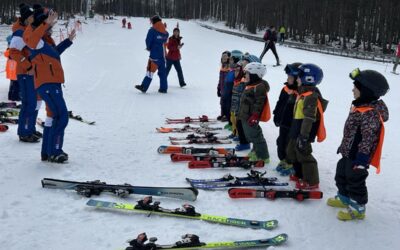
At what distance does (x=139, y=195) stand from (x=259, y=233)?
67.4 inches

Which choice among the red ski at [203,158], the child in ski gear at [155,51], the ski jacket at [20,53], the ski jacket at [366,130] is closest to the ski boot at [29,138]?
the ski jacket at [20,53]

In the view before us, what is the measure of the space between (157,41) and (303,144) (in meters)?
8.84

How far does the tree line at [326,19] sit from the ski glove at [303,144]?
48.0 m

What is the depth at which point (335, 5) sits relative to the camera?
6066 cm

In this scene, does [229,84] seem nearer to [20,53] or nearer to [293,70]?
[293,70]

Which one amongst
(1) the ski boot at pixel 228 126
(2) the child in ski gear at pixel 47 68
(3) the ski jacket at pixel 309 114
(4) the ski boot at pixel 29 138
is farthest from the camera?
(1) the ski boot at pixel 228 126

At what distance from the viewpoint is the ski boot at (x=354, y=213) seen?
16.2 feet

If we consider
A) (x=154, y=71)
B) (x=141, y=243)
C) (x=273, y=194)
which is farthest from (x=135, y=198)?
(x=154, y=71)

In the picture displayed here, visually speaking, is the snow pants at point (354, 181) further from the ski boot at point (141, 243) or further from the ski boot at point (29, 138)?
the ski boot at point (29, 138)

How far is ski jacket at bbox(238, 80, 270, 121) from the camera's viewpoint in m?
6.65

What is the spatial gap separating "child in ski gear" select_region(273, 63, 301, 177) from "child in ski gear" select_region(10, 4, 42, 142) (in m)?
4.13

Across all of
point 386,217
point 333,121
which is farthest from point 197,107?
point 386,217

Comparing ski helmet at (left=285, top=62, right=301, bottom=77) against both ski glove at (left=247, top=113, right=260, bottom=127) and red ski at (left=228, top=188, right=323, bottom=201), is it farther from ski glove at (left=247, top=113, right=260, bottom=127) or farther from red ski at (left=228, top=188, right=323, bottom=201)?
red ski at (left=228, top=188, right=323, bottom=201)

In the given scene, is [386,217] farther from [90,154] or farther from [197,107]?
[197,107]
